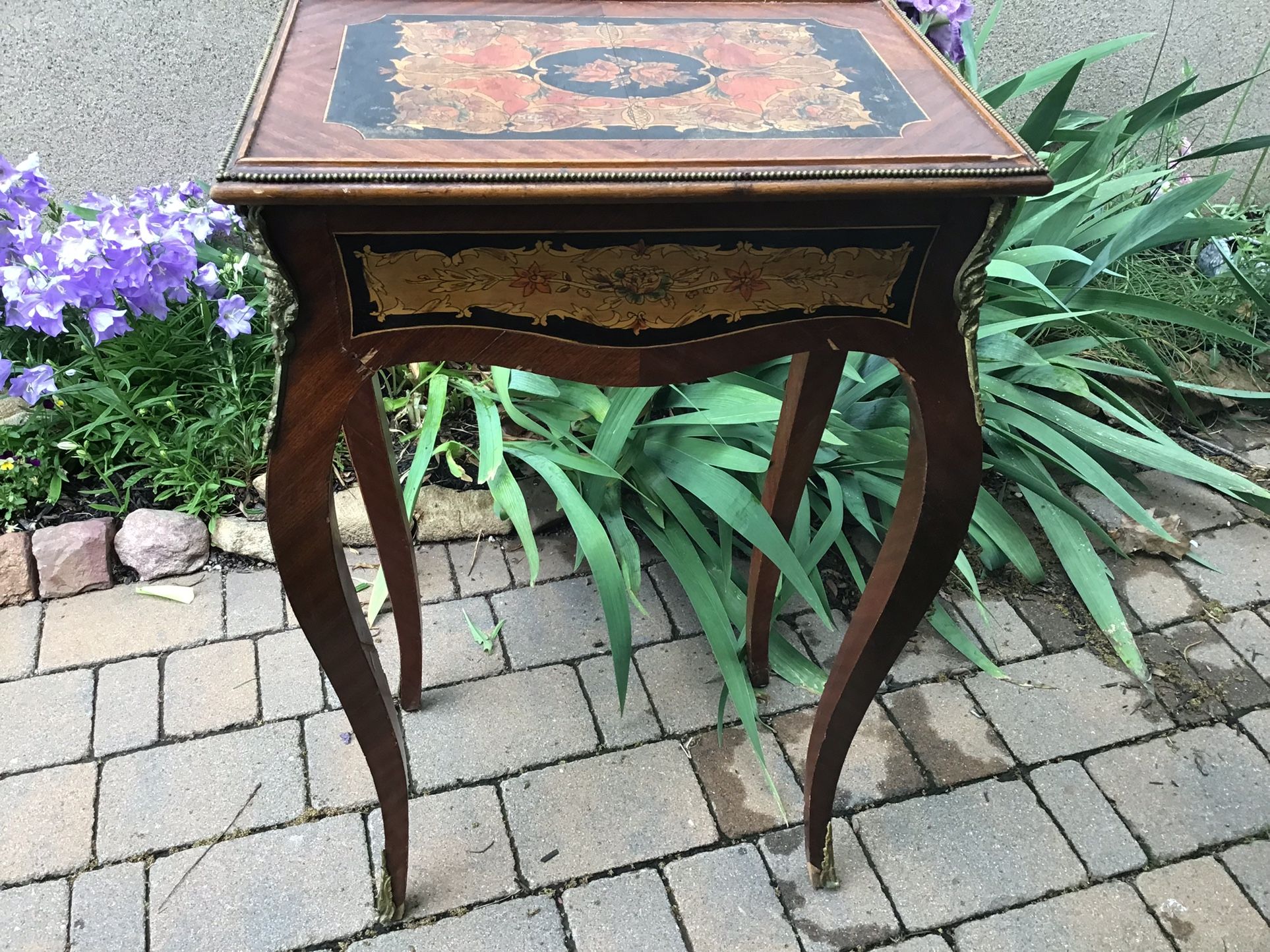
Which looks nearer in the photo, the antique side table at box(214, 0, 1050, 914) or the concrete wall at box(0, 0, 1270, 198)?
the antique side table at box(214, 0, 1050, 914)

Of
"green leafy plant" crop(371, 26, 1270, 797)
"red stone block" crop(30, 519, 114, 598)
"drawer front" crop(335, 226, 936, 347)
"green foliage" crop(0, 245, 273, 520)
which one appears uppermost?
"drawer front" crop(335, 226, 936, 347)

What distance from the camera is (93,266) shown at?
5.93ft

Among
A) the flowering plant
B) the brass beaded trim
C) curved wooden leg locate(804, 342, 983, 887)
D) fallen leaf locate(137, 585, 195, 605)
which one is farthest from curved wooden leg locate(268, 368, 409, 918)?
the flowering plant

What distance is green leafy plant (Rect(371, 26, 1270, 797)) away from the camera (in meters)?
1.72

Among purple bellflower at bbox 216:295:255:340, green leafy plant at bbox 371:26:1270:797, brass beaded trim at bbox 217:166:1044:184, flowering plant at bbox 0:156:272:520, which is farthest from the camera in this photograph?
purple bellflower at bbox 216:295:255:340

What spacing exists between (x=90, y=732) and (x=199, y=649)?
0.77ft

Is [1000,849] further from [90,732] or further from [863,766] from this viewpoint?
[90,732]

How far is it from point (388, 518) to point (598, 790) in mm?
598

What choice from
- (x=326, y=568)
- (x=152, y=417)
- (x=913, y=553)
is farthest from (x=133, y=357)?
(x=913, y=553)

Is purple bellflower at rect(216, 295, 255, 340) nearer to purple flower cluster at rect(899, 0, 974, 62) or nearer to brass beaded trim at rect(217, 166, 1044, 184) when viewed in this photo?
brass beaded trim at rect(217, 166, 1044, 184)

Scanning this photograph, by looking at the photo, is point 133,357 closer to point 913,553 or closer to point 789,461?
point 789,461

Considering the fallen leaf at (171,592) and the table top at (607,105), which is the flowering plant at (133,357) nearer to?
the fallen leaf at (171,592)

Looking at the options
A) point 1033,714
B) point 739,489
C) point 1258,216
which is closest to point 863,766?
point 1033,714

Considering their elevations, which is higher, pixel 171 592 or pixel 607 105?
pixel 607 105
